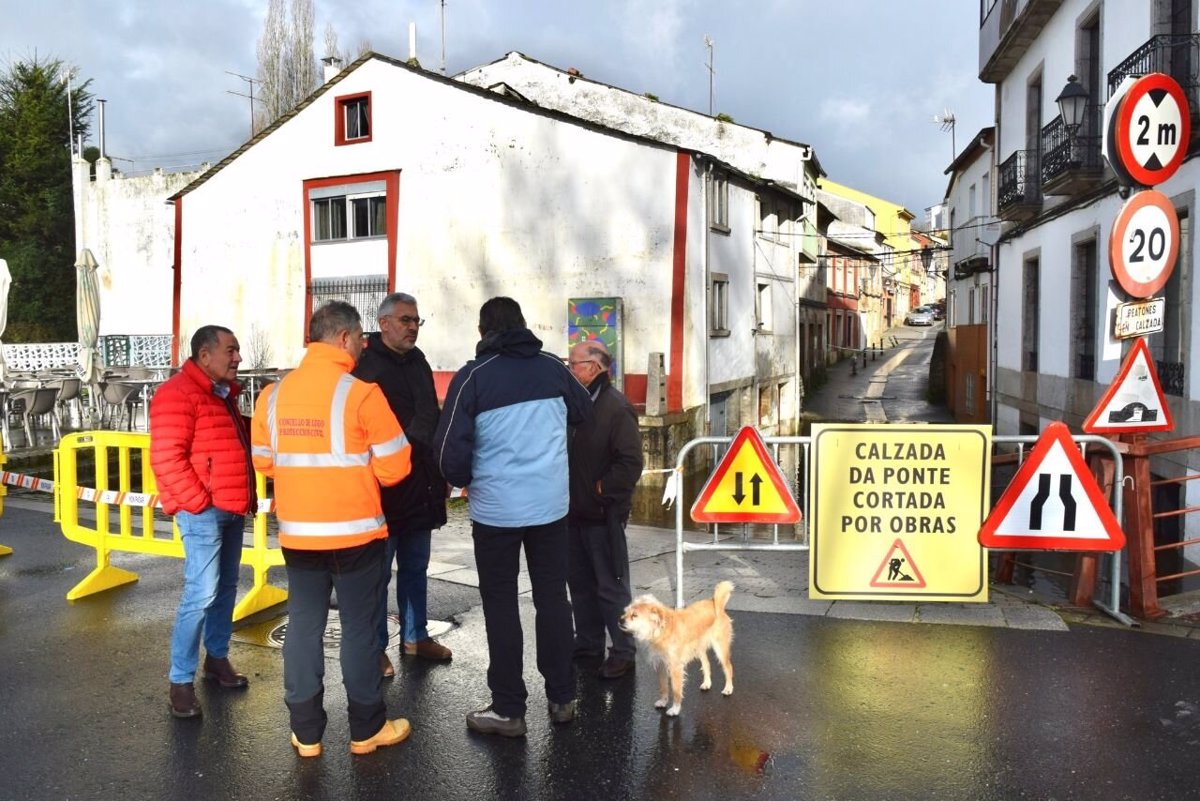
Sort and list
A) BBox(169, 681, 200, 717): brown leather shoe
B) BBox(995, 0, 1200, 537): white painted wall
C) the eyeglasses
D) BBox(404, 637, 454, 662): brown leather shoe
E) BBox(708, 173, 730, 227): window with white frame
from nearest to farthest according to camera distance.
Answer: BBox(169, 681, 200, 717): brown leather shoe < the eyeglasses < BBox(404, 637, 454, 662): brown leather shoe < BBox(995, 0, 1200, 537): white painted wall < BBox(708, 173, 730, 227): window with white frame

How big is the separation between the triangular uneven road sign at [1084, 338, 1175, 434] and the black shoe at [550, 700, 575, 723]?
164 inches

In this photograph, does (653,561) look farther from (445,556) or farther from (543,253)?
(543,253)

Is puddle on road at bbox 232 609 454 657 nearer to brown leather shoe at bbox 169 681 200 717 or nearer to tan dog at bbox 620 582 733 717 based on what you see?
brown leather shoe at bbox 169 681 200 717

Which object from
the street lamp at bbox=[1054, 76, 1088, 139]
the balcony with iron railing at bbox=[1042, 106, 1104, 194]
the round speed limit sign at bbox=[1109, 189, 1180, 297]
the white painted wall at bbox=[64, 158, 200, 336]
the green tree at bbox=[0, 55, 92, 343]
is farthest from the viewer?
the green tree at bbox=[0, 55, 92, 343]

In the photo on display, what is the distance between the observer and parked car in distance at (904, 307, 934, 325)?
74.6 metres

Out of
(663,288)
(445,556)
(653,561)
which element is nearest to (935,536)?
(653,561)

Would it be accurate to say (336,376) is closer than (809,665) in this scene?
Yes

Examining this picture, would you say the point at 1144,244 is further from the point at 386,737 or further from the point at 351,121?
the point at 351,121

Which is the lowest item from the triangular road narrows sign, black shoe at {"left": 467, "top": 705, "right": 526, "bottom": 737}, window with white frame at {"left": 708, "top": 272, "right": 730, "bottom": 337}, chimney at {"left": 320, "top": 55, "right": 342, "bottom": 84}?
black shoe at {"left": 467, "top": 705, "right": 526, "bottom": 737}

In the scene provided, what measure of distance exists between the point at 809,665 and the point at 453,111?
2053cm

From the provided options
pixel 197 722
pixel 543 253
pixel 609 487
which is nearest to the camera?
pixel 197 722

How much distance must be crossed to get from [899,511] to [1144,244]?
7.87ft

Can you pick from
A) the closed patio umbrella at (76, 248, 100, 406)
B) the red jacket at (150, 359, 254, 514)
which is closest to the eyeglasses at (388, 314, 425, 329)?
the red jacket at (150, 359, 254, 514)

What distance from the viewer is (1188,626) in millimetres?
6207
